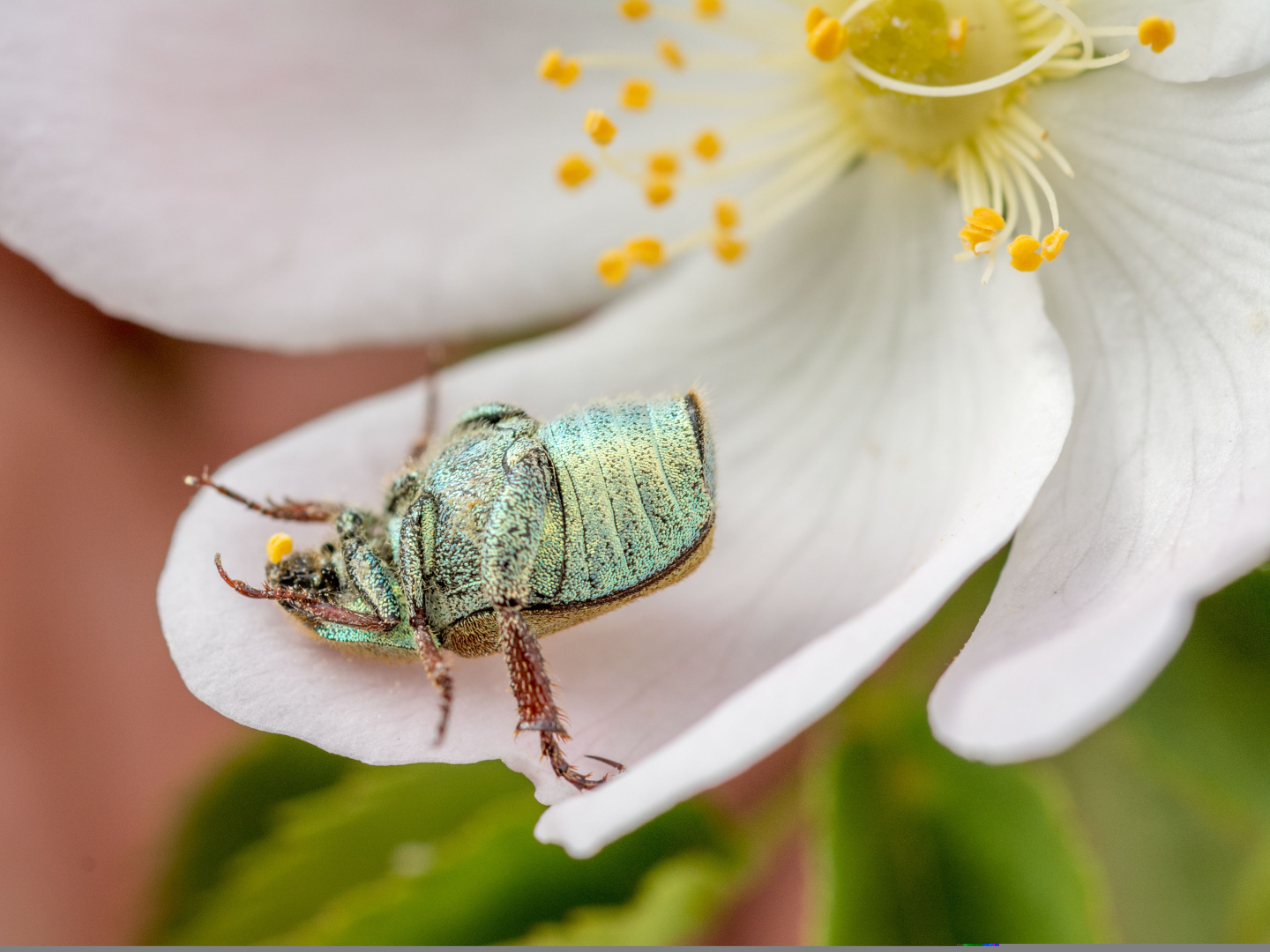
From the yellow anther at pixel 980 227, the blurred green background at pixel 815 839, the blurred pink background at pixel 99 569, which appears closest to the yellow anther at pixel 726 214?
the yellow anther at pixel 980 227

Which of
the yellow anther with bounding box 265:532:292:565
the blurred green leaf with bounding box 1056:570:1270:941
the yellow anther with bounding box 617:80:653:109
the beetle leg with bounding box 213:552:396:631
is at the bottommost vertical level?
the blurred green leaf with bounding box 1056:570:1270:941

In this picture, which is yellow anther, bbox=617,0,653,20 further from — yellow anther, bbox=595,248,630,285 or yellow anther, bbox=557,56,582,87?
yellow anther, bbox=595,248,630,285

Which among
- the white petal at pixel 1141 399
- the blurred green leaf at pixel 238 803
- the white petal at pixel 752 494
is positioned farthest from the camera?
the blurred green leaf at pixel 238 803

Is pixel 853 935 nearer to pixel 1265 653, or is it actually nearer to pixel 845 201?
pixel 1265 653

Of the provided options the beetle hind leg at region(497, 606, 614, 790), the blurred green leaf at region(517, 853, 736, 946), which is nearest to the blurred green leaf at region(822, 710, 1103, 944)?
the blurred green leaf at region(517, 853, 736, 946)

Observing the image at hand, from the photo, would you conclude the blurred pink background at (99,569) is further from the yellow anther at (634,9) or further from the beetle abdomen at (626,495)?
the beetle abdomen at (626,495)

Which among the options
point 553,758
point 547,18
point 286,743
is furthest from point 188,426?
point 553,758
